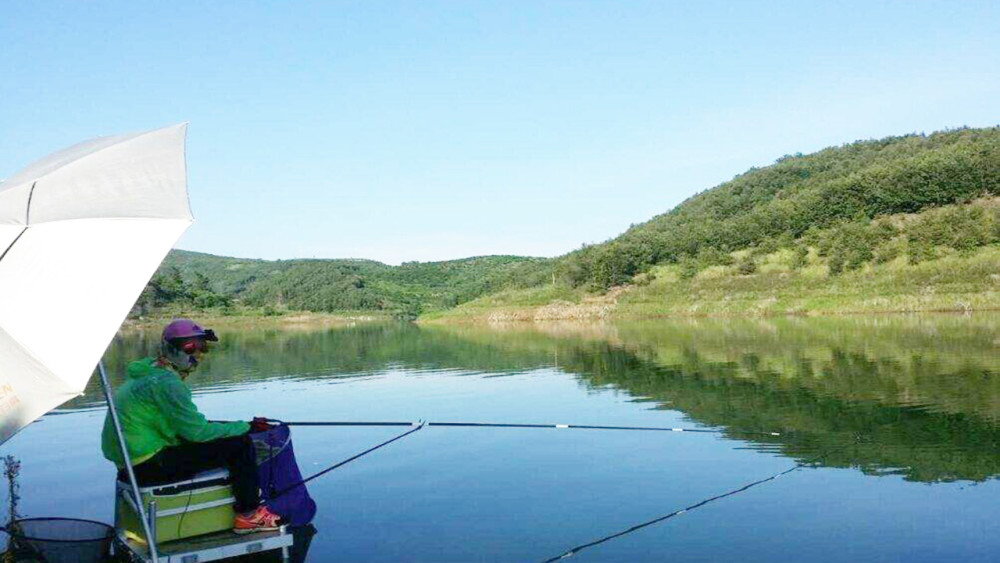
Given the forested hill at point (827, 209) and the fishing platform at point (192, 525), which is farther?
the forested hill at point (827, 209)

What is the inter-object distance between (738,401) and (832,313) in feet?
139

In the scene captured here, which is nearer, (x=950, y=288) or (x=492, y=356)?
(x=492, y=356)

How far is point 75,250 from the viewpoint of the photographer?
18.3ft

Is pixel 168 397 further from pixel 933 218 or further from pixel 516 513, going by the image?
pixel 933 218

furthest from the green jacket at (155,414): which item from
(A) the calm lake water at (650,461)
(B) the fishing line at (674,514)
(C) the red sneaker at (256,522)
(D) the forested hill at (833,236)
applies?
(D) the forested hill at (833,236)

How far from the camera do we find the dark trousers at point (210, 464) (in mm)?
7012

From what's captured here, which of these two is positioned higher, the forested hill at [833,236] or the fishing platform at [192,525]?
the forested hill at [833,236]

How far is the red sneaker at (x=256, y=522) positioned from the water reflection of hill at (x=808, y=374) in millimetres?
7738

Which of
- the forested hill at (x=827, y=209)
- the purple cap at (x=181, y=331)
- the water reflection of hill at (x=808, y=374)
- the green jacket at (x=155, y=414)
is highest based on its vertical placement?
the forested hill at (x=827, y=209)

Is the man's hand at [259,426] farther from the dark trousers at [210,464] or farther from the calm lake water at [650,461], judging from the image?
the calm lake water at [650,461]

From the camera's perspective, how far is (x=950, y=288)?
5319cm

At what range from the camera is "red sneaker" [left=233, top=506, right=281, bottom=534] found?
7316 millimetres

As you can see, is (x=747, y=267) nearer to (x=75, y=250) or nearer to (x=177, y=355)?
(x=177, y=355)

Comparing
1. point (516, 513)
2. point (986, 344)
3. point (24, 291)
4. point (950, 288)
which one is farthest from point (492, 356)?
point (950, 288)
